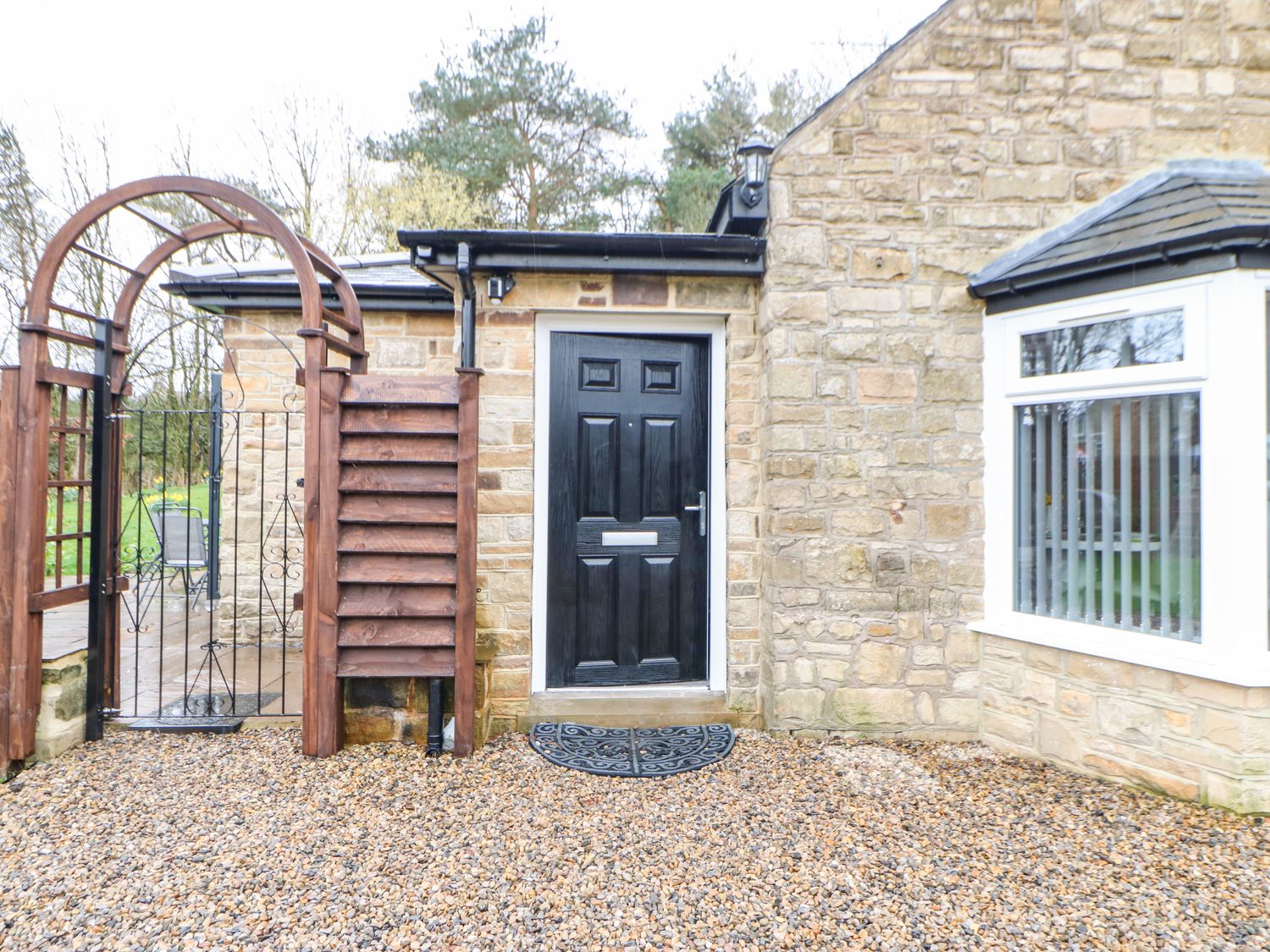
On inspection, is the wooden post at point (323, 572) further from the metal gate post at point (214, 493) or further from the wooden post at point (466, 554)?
the metal gate post at point (214, 493)

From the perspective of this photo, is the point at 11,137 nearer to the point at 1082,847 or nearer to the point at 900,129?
the point at 900,129

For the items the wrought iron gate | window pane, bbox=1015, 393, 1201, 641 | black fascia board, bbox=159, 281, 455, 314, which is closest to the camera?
window pane, bbox=1015, 393, 1201, 641

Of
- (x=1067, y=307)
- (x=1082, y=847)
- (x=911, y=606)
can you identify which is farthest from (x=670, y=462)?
(x=1082, y=847)

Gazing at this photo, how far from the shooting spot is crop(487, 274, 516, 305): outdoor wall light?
404 cm

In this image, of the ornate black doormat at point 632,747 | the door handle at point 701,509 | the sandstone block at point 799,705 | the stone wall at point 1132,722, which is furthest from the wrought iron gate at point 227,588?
the stone wall at point 1132,722

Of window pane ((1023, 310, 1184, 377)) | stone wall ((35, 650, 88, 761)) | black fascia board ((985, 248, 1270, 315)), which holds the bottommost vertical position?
stone wall ((35, 650, 88, 761))

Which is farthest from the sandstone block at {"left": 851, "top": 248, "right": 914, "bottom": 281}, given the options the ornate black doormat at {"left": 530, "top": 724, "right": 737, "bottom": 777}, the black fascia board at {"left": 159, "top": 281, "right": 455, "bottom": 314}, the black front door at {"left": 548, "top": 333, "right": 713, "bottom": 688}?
the black fascia board at {"left": 159, "top": 281, "right": 455, "bottom": 314}

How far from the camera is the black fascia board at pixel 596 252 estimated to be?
392 cm

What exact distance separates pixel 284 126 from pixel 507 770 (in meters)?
13.5

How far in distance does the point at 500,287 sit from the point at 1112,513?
356 cm

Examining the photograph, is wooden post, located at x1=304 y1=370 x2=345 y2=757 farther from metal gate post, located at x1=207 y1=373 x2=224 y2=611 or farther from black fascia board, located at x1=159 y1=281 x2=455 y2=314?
metal gate post, located at x1=207 y1=373 x2=224 y2=611

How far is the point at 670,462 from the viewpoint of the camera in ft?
14.4

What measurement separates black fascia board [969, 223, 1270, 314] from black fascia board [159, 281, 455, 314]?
12.2ft

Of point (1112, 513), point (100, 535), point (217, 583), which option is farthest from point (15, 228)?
point (1112, 513)
